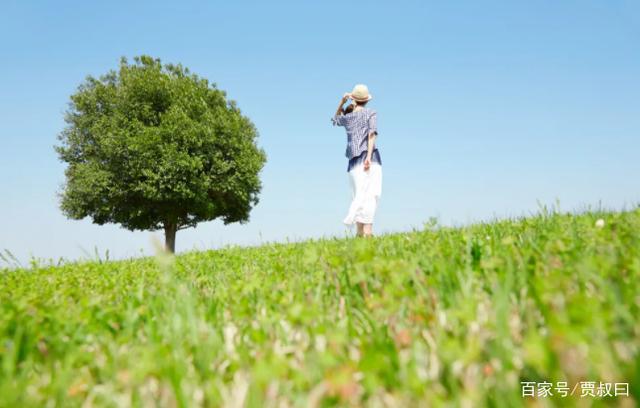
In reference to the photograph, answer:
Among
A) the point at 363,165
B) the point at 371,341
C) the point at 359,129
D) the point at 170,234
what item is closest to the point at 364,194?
the point at 363,165

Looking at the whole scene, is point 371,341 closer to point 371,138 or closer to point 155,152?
point 371,138

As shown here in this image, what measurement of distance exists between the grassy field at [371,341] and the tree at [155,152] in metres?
24.4

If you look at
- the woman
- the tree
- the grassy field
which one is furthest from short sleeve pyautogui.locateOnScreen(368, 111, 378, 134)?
the tree

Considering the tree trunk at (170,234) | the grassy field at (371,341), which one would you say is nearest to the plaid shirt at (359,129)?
the grassy field at (371,341)

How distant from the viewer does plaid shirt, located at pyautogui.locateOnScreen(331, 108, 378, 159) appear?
11.2 metres

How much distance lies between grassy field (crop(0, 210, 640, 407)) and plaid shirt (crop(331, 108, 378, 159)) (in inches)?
304

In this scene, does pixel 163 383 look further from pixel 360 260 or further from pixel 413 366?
pixel 360 260

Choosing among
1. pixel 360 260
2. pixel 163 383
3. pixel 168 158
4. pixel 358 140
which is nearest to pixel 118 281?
pixel 360 260

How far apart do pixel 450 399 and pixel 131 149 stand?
27.0 meters

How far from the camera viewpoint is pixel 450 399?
5.27 feet

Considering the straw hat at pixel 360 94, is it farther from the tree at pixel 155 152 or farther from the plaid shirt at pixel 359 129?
the tree at pixel 155 152

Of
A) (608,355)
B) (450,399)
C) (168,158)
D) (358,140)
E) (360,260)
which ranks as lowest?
(450,399)

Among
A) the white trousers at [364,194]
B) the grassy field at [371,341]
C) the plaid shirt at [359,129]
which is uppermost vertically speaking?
the plaid shirt at [359,129]

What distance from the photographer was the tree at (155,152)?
26.8 m
